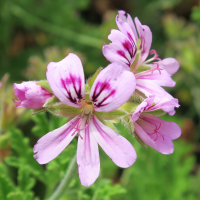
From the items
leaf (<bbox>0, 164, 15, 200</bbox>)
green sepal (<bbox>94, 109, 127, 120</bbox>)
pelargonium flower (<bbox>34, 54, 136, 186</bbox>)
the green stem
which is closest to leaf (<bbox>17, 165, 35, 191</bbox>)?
leaf (<bbox>0, 164, 15, 200</bbox>)

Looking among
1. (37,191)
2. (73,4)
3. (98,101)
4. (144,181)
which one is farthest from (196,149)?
(98,101)

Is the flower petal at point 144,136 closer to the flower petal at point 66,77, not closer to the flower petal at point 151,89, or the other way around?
the flower petal at point 151,89

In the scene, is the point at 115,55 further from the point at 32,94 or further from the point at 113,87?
the point at 32,94

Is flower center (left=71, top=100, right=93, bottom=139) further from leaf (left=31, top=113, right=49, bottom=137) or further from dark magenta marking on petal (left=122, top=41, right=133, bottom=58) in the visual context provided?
leaf (left=31, top=113, right=49, bottom=137)

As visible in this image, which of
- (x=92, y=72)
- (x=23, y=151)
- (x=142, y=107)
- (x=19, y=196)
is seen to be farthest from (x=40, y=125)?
(x=92, y=72)

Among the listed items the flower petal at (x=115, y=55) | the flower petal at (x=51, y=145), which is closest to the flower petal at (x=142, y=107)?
the flower petal at (x=115, y=55)
